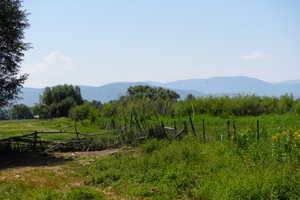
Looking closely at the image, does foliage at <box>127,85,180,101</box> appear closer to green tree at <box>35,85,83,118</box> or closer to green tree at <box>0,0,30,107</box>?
green tree at <box>35,85,83,118</box>

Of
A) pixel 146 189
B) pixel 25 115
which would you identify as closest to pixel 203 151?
pixel 146 189

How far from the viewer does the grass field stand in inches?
213

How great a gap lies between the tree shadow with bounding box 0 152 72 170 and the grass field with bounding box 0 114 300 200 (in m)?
0.82

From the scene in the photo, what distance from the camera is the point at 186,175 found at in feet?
24.1

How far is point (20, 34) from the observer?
13547 mm

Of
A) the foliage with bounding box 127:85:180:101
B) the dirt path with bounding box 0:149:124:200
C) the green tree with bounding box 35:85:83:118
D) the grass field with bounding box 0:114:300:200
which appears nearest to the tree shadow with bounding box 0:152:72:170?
the dirt path with bounding box 0:149:124:200

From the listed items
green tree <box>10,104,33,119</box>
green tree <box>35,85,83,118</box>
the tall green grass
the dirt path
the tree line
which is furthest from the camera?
green tree <box>10,104,33,119</box>

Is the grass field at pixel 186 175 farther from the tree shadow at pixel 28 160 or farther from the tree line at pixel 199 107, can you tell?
the tree line at pixel 199 107

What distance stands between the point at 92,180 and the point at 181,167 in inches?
102

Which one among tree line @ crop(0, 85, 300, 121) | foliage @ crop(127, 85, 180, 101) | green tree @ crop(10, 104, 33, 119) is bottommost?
green tree @ crop(10, 104, 33, 119)

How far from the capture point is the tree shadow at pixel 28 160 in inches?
455

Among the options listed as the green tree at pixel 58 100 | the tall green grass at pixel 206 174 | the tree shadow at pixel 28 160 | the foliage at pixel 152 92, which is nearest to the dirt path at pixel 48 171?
the tree shadow at pixel 28 160

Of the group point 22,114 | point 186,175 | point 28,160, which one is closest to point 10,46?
point 28,160

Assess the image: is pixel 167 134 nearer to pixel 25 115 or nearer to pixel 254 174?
pixel 254 174
